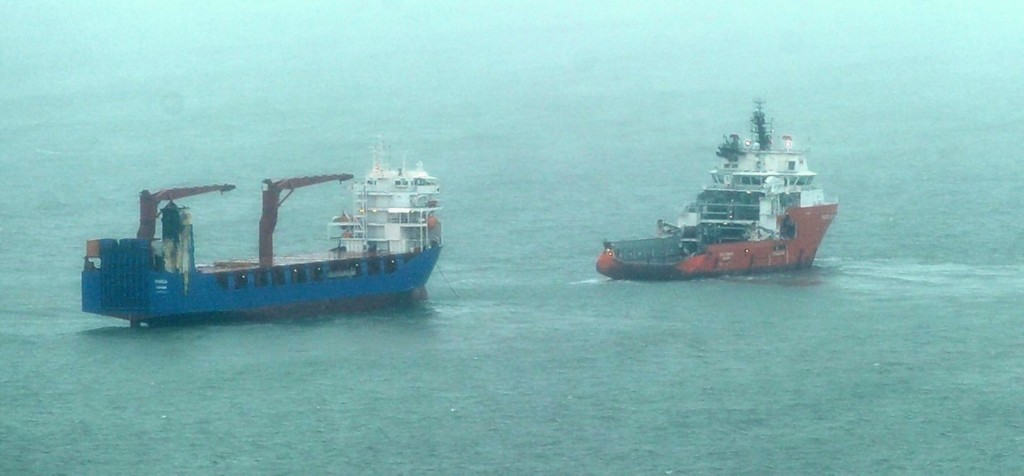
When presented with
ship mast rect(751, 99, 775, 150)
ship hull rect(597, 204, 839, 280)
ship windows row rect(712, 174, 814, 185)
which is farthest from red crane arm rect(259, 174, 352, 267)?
ship mast rect(751, 99, 775, 150)

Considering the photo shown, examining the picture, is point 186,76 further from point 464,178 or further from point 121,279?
point 121,279

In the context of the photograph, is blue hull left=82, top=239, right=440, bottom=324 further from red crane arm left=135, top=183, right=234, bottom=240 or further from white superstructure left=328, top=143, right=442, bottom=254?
red crane arm left=135, top=183, right=234, bottom=240

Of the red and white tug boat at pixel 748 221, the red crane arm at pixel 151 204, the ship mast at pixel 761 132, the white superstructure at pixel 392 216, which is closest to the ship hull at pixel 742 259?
the red and white tug boat at pixel 748 221

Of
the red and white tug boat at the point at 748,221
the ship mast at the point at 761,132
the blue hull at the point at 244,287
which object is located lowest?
the blue hull at the point at 244,287

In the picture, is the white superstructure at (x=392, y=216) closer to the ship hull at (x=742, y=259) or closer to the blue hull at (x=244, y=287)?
the blue hull at (x=244, y=287)

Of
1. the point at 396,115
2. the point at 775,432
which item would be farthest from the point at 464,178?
the point at 775,432

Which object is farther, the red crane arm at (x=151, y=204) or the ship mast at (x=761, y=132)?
the ship mast at (x=761, y=132)
